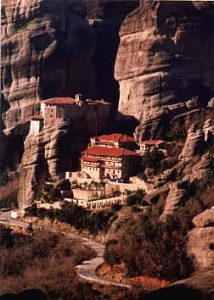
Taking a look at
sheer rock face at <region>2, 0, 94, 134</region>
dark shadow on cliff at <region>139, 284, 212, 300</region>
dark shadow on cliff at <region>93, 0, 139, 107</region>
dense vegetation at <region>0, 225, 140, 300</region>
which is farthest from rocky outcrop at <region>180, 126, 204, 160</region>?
dark shadow on cliff at <region>139, 284, 212, 300</region>

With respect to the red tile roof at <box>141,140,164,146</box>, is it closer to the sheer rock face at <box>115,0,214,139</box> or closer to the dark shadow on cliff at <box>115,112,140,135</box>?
the sheer rock face at <box>115,0,214,139</box>

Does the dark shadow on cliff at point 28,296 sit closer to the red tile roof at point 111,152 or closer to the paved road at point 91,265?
the paved road at point 91,265

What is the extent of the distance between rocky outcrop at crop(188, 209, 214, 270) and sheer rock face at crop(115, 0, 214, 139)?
348 centimetres

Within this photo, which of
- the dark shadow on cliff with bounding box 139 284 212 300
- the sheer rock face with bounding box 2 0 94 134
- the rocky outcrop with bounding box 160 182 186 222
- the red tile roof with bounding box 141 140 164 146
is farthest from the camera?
the sheer rock face with bounding box 2 0 94 134

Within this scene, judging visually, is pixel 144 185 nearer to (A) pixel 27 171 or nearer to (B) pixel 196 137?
(B) pixel 196 137

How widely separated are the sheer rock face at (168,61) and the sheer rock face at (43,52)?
1119mm

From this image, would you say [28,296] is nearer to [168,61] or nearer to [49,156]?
[49,156]

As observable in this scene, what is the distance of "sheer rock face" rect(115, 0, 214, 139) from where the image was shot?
18516 millimetres

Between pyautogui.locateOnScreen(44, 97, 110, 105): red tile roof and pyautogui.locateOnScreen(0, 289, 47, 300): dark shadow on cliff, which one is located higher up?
pyautogui.locateOnScreen(44, 97, 110, 105): red tile roof

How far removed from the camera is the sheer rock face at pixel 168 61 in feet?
60.7

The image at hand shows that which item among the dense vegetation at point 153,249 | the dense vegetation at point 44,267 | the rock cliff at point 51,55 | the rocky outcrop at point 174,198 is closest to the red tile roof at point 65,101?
the rock cliff at point 51,55

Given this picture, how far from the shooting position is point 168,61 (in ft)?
61.6

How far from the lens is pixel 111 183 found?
1759 centimetres

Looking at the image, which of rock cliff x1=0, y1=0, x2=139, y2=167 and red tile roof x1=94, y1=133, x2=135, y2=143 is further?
rock cliff x1=0, y1=0, x2=139, y2=167
